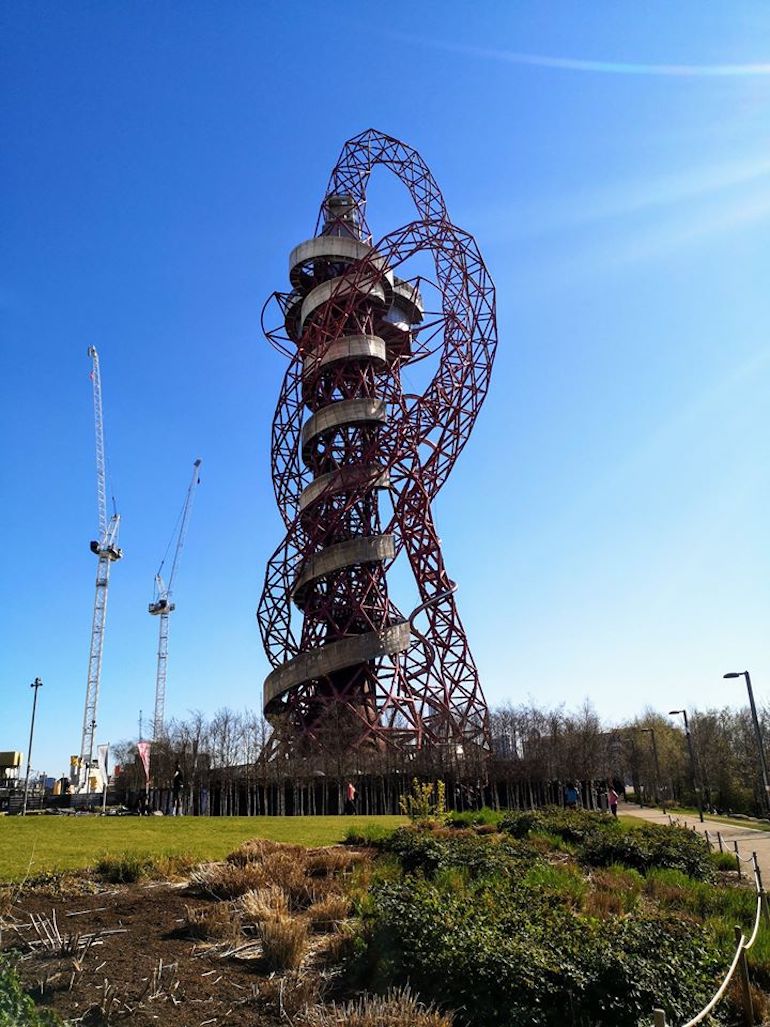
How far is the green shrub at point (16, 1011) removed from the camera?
178 inches

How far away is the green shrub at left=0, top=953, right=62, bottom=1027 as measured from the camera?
451cm

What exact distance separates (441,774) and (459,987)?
28.3 meters

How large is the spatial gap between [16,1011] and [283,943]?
2770 mm

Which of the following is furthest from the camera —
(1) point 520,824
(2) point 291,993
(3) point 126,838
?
(1) point 520,824

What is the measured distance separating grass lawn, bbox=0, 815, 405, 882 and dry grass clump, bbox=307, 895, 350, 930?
4.05 metres

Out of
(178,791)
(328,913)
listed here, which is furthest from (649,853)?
(178,791)

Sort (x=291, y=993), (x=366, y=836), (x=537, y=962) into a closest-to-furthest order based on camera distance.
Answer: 1. (x=537, y=962)
2. (x=291, y=993)
3. (x=366, y=836)

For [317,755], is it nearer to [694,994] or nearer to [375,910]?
[375,910]

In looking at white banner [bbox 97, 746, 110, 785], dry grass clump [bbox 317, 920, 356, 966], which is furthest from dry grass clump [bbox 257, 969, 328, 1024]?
white banner [bbox 97, 746, 110, 785]

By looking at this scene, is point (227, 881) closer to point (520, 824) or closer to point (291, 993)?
point (291, 993)

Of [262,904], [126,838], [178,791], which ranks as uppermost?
[178,791]

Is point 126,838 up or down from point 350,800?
down

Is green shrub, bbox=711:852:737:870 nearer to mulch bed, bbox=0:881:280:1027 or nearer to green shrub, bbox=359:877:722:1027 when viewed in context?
green shrub, bbox=359:877:722:1027

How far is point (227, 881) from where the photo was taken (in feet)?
31.8
